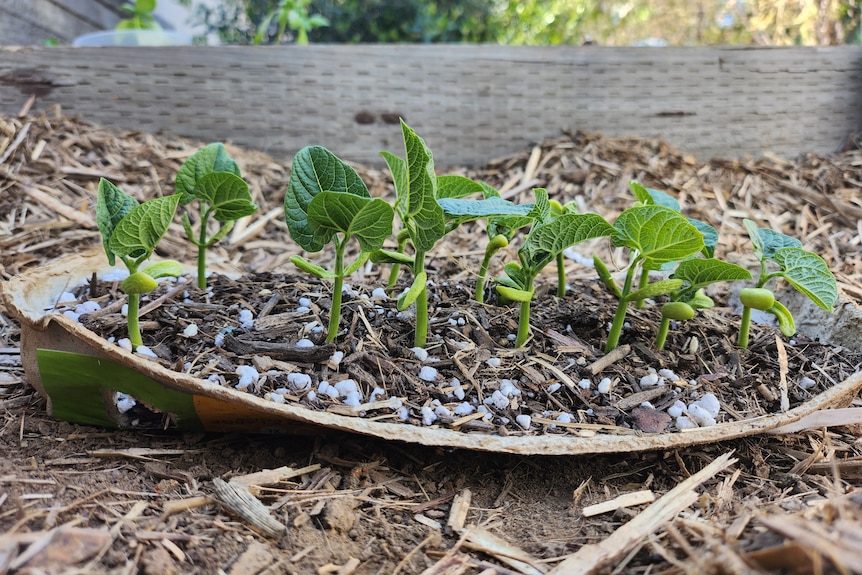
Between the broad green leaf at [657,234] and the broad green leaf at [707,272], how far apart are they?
37mm

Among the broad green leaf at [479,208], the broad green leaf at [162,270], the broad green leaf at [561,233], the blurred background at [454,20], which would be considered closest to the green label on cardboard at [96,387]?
the broad green leaf at [162,270]

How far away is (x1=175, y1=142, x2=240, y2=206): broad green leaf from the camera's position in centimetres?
119

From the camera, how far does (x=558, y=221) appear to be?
104cm

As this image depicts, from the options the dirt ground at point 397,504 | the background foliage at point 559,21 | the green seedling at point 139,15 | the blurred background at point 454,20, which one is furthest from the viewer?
the background foliage at point 559,21

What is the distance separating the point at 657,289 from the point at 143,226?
2.93 ft

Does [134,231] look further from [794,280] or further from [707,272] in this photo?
[794,280]

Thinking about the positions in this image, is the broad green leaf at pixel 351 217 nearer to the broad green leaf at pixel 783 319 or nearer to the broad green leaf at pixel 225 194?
the broad green leaf at pixel 225 194

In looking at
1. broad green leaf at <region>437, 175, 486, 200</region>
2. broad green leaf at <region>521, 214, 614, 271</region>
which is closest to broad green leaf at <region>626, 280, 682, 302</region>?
broad green leaf at <region>521, 214, 614, 271</region>

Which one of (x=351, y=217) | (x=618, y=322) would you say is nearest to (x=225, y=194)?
(x=351, y=217)

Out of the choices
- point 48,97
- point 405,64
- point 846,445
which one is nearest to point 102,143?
point 48,97

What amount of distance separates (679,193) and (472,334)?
135 cm

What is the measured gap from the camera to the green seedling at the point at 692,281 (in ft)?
3.55

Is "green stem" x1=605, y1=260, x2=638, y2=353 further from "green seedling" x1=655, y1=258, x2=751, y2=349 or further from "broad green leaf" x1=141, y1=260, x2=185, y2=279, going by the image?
"broad green leaf" x1=141, y1=260, x2=185, y2=279

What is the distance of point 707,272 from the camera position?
1.11m
